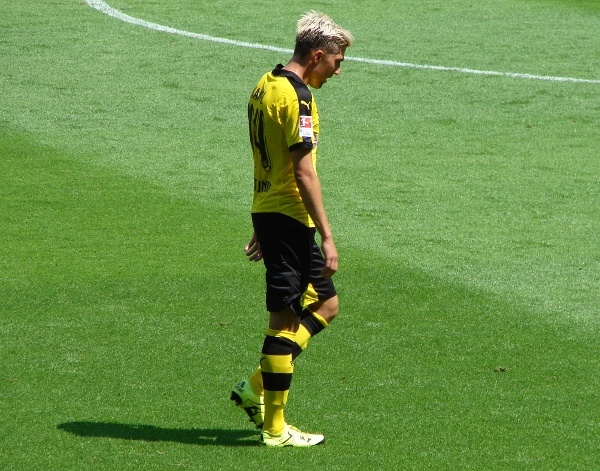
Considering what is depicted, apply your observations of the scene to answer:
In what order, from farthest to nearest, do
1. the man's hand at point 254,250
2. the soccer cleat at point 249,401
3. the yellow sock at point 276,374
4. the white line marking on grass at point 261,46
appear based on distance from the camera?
the white line marking on grass at point 261,46, the man's hand at point 254,250, the soccer cleat at point 249,401, the yellow sock at point 276,374

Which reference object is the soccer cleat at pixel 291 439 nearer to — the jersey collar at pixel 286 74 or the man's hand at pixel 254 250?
the man's hand at pixel 254 250

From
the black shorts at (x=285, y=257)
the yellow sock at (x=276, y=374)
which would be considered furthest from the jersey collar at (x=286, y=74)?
the yellow sock at (x=276, y=374)

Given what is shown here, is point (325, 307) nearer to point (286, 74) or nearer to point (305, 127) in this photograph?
point (305, 127)

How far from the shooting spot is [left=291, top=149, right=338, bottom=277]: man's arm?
4.96 m

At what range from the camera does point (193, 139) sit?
11.7m

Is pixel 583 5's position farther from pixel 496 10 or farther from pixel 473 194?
pixel 473 194

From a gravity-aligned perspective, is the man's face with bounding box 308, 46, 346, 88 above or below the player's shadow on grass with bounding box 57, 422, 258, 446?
above

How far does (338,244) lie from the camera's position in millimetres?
8695

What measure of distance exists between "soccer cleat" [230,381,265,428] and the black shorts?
1.71ft

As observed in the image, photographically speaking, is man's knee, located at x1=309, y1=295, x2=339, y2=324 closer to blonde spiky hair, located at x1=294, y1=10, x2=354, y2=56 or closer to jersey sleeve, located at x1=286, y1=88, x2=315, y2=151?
jersey sleeve, located at x1=286, y1=88, x2=315, y2=151

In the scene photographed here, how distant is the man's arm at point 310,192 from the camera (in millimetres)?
4965

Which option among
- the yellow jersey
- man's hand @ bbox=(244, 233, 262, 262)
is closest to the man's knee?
man's hand @ bbox=(244, 233, 262, 262)

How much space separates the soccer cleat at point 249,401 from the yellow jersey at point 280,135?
91 cm

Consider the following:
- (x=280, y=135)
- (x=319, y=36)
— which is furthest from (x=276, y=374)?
(x=319, y=36)
